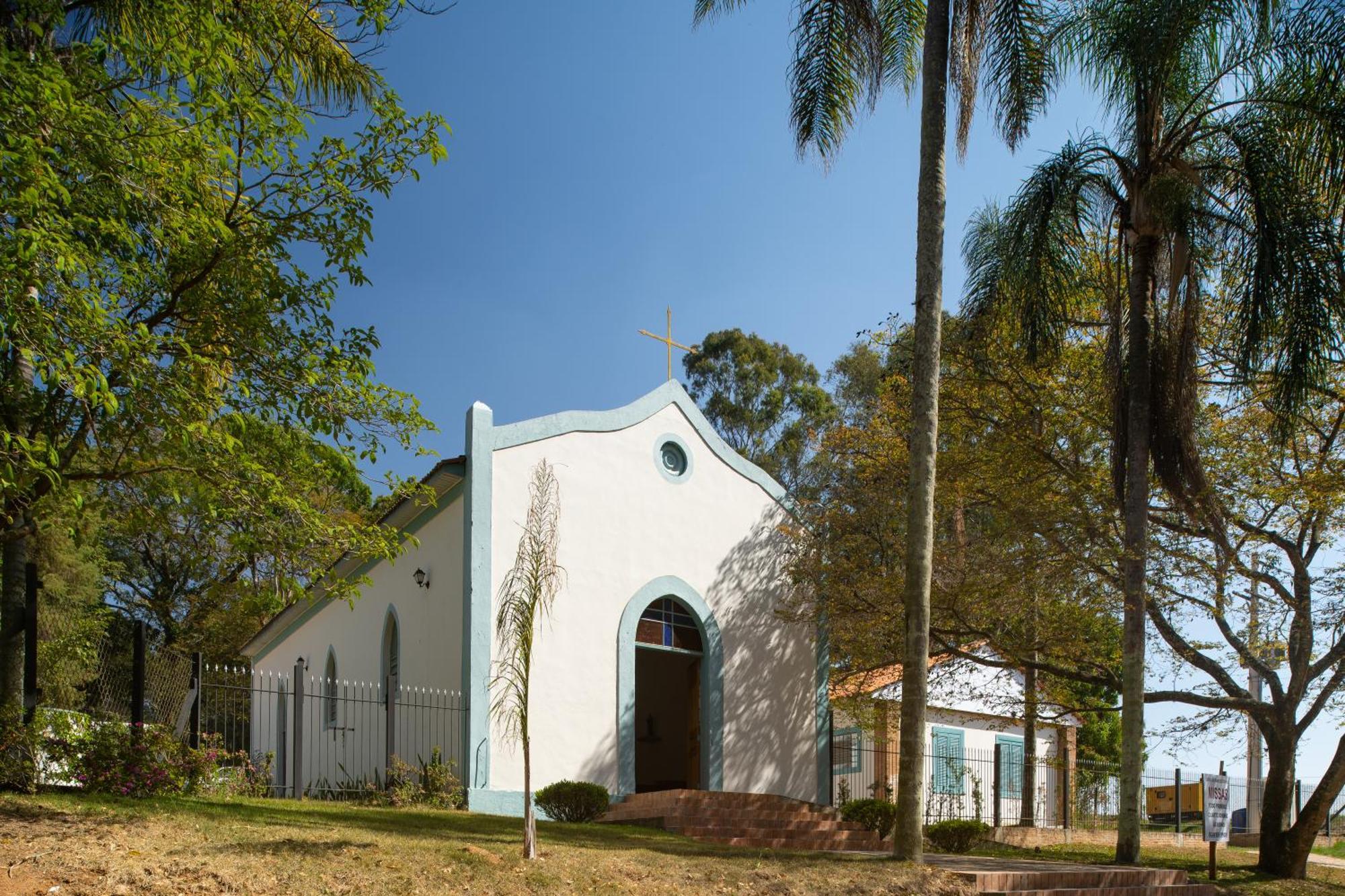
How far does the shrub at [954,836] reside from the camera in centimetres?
1778

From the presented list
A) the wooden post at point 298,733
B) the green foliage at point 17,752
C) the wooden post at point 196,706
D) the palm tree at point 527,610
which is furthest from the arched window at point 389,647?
the green foliage at point 17,752

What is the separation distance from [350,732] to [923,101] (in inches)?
555

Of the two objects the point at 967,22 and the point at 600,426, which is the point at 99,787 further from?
the point at 967,22

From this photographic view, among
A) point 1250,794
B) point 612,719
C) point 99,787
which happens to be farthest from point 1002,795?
point 99,787

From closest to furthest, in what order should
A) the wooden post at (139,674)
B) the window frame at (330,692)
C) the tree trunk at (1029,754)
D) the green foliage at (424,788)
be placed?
the wooden post at (139,674)
the green foliage at (424,788)
the tree trunk at (1029,754)
the window frame at (330,692)

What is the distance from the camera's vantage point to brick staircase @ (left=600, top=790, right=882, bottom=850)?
15.9 meters

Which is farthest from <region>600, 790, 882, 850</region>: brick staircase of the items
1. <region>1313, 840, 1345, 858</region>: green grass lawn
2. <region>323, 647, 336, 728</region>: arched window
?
<region>1313, 840, 1345, 858</region>: green grass lawn

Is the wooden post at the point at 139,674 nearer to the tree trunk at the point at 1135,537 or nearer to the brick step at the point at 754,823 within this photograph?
the brick step at the point at 754,823

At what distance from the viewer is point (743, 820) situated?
55.2 ft

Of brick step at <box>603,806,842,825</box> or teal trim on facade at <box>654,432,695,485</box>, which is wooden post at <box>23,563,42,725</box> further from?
teal trim on facade at <box>654,432,695,485</box>

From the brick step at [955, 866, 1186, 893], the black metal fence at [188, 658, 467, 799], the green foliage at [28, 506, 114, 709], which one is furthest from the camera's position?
the green foliage at [28, 506, 114, 709]

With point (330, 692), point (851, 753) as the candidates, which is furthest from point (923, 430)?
point (330, 692)

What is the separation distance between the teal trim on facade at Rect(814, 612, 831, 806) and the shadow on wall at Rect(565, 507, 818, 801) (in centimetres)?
8

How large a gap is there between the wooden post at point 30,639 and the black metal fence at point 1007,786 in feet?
41.7
